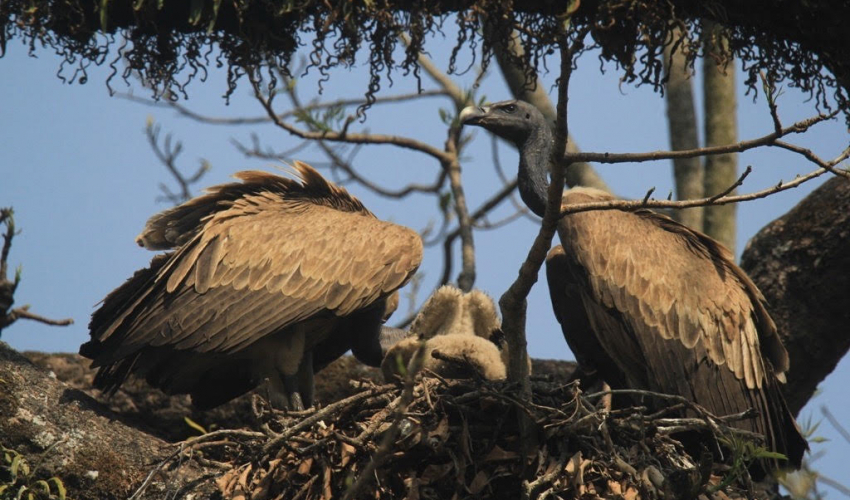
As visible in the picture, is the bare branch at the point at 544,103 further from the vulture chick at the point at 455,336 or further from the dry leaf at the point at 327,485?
the dry leaf at the point at 327,485

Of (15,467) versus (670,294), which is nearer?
(15,467)

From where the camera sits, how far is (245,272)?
22.5 ft

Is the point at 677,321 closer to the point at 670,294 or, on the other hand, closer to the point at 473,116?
the point at 670,294

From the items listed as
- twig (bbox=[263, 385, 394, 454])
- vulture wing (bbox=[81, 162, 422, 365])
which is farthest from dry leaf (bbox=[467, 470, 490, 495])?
vulture wing (bbox=[81, 162, 422, 365])

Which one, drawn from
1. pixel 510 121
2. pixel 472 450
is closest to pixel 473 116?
pixel 510 121

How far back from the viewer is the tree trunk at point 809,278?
277 inches

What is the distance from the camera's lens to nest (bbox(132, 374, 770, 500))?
542cm

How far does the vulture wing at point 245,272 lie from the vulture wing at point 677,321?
3.91 feet

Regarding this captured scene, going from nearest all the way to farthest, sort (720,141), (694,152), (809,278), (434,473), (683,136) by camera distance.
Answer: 1. (694,152)
2. (434,473)
3. (809,278)
4. (720,141)
5. (683,136)

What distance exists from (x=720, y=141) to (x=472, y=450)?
5117 mm

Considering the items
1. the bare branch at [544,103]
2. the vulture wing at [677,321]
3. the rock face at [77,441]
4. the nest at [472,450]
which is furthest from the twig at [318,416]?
the bare branch at [544,103]

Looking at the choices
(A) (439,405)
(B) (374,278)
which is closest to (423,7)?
(B) (374,278)

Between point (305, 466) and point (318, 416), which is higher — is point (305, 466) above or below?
below

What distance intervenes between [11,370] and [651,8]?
4151mm
